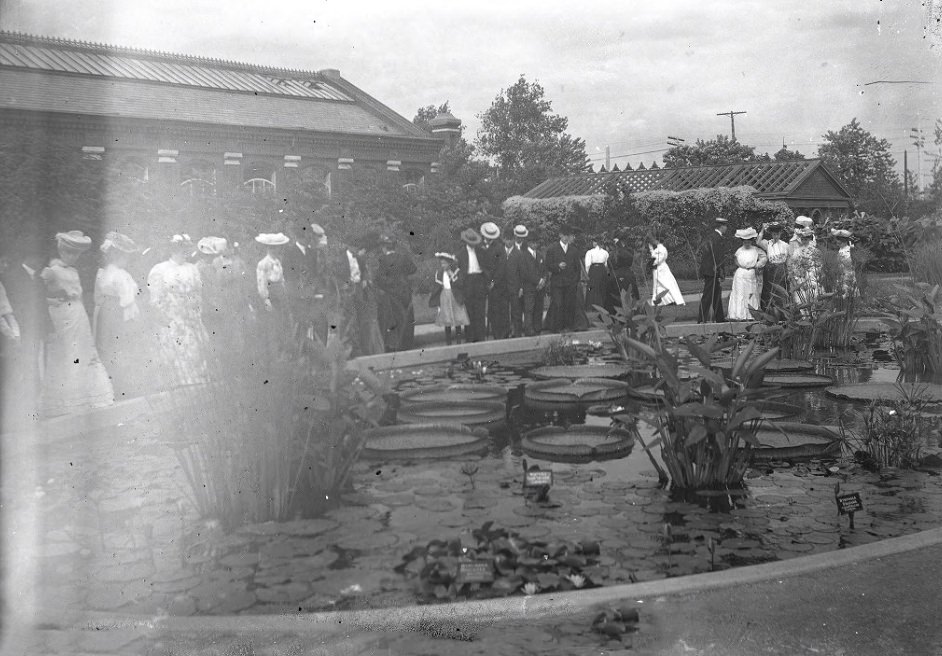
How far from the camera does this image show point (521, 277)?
45.2ft

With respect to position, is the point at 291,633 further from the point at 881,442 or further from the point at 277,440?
the point at 881,442

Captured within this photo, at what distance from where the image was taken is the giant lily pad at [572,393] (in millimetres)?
7324

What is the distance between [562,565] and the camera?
383cm

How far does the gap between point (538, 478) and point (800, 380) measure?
154 inches

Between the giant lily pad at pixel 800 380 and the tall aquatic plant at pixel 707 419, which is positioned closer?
the tall aquatic plant at pixel 707 419

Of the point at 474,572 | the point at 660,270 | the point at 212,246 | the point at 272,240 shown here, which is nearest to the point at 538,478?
the point at 474,572

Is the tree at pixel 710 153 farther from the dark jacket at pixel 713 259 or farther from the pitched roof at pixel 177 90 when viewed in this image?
the dark jacket at pixel 713 259

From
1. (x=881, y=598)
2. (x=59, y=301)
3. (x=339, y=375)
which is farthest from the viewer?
(x=59, y=301)

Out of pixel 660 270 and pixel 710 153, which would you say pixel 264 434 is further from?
pixel 710 153

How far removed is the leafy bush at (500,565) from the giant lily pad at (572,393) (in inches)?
→ 129

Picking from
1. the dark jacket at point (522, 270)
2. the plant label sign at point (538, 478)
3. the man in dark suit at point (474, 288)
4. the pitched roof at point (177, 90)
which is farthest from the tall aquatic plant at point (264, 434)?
the pitched roof at point (177, 90)

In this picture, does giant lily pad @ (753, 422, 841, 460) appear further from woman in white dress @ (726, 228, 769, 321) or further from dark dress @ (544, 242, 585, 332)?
dark dress @ (544, 242, 585, 332)

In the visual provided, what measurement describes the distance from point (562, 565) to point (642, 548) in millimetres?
443

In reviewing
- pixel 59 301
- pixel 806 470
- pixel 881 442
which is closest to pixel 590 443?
pixel 806 470
